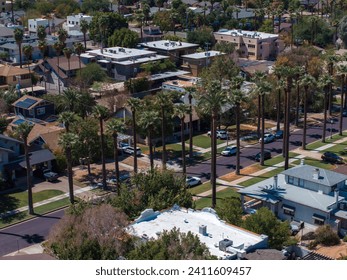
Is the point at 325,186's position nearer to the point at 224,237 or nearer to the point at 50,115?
the point at 224,237

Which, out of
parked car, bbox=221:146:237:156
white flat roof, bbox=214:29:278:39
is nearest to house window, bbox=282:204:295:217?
parked car, bbox=221:146:237:156

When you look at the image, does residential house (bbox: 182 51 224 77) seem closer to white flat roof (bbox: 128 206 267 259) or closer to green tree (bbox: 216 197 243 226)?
green tree (bbox: 216 197 243 226)

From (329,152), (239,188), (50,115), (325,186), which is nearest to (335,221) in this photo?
(325,186)

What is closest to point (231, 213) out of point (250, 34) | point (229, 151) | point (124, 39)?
point (229, 151)

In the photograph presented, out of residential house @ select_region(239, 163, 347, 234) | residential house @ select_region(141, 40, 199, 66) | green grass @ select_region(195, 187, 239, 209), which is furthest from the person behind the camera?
residential house @ select_region(141, 40, 199, 66)

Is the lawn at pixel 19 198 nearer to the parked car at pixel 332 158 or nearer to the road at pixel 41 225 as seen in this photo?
the road at pixel 41 225
